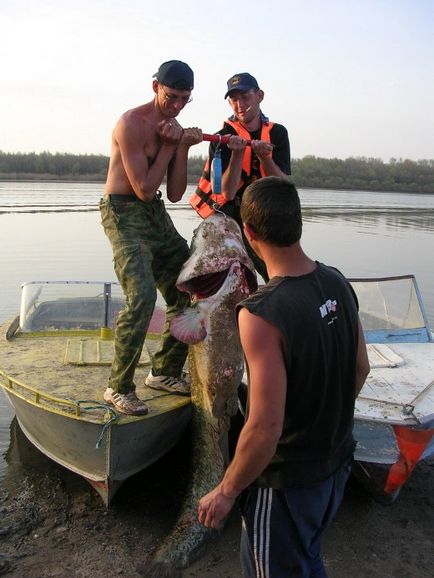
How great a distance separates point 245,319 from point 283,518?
0.85 meters

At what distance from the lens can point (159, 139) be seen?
4605 millimetres

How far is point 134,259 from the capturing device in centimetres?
452

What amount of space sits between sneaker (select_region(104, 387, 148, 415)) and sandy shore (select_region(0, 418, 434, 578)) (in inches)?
38.4

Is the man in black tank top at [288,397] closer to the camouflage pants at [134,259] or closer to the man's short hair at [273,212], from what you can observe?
the man's short hair at [273,212]

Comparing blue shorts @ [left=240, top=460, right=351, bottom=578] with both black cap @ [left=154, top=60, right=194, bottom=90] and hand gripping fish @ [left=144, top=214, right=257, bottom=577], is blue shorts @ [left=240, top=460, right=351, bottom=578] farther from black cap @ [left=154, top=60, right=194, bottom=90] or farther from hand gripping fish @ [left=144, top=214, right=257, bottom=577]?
black cap @ [left=154, top=60, right=194, bottom=90]

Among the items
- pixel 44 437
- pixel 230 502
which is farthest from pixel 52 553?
pixel 230 502

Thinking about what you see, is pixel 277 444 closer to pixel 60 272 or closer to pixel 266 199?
pixel 266 199

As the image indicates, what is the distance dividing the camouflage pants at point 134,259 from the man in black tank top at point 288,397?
2.14 m

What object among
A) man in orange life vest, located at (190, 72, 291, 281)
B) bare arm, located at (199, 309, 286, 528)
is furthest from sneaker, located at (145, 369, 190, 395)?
bare arm, located at (199, 309, 286, 528)

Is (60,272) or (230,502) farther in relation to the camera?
(60,272)

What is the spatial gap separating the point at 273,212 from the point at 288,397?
0.73m

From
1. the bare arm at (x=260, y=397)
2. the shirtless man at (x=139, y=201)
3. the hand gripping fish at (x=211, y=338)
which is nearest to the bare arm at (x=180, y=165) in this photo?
the shirtless man at (x=139, y=201)

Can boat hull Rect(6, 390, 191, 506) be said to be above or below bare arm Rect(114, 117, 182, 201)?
below

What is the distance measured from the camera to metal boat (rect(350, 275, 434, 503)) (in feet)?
14.6
